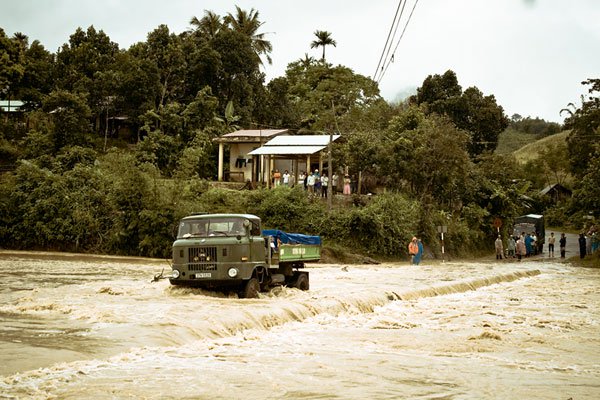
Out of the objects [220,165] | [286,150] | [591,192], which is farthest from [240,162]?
[591,192]

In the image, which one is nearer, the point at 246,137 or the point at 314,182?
the point at 314,182

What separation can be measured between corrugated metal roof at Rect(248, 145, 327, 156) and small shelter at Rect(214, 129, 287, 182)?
128 inches

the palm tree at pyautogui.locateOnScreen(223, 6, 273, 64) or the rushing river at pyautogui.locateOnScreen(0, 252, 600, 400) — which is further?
the palm tree at pyautogui.locateOnScreen(223, 6, 273, 64)

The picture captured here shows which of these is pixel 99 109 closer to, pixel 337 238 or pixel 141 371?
pixel 337 238

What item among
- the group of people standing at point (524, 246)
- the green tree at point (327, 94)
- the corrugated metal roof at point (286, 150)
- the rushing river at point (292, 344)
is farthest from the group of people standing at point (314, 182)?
the rushing river at point (292, 344)

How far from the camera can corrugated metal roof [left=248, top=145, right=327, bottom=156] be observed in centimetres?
5041

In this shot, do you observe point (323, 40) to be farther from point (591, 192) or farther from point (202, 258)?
point (202, 258)

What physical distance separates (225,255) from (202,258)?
672 millimetres

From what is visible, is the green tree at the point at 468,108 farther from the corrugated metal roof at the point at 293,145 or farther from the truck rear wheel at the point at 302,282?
the truck rear wheel at the point at 302,282

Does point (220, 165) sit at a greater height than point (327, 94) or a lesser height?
lesser

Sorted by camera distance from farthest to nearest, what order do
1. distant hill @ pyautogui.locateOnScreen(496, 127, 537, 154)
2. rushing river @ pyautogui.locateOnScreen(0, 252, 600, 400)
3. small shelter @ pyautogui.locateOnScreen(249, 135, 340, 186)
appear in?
1. distant hill @ pyautogui.locateOnScreen(496, 127, 537, 154)
2. small shelter @ pyautogui.locateOnScreen(249, 135, 340, 186)
3. rushing river @ pyautogui.locateOnScreen(0, 252, 600, 400)

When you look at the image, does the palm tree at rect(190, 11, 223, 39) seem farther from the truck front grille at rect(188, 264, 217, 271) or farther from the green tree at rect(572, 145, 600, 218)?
the truck front grille at rect(188, 264, 217, 271)

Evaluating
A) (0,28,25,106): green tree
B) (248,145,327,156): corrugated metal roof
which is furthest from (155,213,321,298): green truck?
(0,28,25,106): green tree

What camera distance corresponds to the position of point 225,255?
61.9 feet
